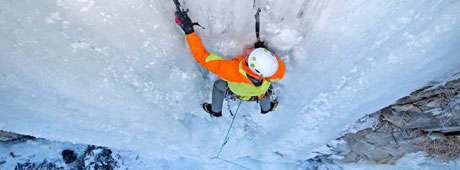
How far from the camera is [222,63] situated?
3.32 meters

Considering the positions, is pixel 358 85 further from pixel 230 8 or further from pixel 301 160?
pixel 301 160

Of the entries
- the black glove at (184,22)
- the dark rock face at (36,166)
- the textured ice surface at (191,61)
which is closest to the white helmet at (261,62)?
the textured ice surface at (191,61)

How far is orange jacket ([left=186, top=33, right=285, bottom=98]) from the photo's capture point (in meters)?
3.22

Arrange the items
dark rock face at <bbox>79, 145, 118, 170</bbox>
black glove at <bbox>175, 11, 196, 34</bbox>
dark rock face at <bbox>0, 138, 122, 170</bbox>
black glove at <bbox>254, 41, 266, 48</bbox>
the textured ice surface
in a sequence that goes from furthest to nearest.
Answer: dark rock face at <bbox>79, 145, 118, 170</bbox> < dark rock face at <bbox>0, 138, 122, 170</bbox> < black glove at <bbox>254, 41, 266, 48</bbox> < the textured ice surface < black glove at <bbox>175, 11, 196, 34</bbox>

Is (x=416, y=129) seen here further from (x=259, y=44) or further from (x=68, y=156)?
(x=68, y=156)

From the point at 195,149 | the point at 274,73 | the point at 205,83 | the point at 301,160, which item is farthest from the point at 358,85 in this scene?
the point at 195,149

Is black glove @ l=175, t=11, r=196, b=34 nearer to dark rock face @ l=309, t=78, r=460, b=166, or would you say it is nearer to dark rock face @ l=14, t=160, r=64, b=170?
dark rock face @ l=309, t=78, r=460, b=166

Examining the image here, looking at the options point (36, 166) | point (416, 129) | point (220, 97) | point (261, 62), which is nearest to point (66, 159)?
point (36, 166)

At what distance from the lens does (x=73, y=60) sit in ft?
12.1

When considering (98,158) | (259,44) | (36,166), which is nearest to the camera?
(259,44)

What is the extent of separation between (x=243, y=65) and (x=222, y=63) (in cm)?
18

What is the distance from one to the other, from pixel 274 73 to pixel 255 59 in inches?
10.2

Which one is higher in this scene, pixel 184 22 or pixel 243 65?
pixel 184 22

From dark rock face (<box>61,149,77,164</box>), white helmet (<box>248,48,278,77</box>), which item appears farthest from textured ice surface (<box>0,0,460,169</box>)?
dark rock face (<box>61,149,77,164</box>)
